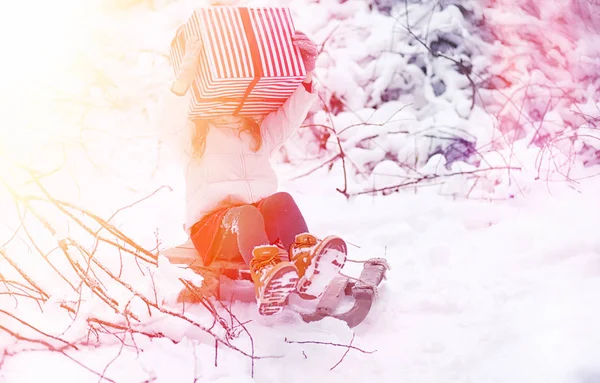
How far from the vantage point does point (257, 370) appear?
1515 millimetres

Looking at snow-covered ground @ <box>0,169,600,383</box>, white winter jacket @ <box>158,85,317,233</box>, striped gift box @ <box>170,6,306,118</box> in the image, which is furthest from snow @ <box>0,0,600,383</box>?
striped gift box @ <box>170,6,306,118</box>

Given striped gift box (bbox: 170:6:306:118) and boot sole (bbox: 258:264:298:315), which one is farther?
striped gift box (bbox: 170:6:306:118)

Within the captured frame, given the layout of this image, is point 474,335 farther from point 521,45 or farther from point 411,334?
point 521,45

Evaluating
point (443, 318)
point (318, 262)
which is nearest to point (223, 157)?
point (318, 262)

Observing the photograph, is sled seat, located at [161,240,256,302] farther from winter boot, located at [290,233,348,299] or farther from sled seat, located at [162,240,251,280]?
winter boot, located at [290,233,348,299]

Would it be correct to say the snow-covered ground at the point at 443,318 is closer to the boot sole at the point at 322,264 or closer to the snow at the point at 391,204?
the snow at the point at 391,204

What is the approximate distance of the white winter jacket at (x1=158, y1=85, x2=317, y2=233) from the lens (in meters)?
2.05

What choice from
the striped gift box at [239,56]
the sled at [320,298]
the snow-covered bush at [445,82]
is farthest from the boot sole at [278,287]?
the snow-covered bush at [445,82]

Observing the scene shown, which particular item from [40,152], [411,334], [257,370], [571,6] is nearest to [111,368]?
[257,370]

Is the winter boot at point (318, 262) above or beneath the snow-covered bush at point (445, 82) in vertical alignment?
above

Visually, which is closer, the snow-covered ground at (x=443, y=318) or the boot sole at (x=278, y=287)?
the snow-covered ground at (x=443, y=318)

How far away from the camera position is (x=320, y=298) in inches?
77.4

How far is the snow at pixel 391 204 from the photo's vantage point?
1.57 m

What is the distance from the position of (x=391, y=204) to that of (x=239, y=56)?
1.45 m
